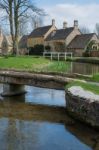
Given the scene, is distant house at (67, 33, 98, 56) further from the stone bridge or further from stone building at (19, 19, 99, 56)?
the stone bridge

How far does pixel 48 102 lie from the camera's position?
20156 mm

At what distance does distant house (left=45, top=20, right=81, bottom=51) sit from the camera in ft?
252

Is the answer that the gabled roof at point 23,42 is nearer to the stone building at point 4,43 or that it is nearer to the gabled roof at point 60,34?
the stone building at point 4,43

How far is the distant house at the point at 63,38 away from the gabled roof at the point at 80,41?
112cm

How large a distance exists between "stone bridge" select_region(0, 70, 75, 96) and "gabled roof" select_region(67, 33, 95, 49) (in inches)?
1929

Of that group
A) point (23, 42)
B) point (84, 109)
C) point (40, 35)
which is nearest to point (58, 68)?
point (84, 109)

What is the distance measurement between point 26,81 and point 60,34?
194 ft

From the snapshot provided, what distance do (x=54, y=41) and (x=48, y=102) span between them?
2360 inches

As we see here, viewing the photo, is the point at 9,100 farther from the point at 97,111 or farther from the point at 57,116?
the point at 97,111

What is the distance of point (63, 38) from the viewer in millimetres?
77250

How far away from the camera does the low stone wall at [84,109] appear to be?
13.5 meters

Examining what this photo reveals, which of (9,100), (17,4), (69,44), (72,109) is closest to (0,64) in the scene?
(9,100)

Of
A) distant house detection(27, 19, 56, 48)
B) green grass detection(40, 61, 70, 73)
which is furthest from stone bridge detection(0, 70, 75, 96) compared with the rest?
distant house detection(27, 19, 56, 48)

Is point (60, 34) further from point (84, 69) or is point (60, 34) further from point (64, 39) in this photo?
point (84, 69)
